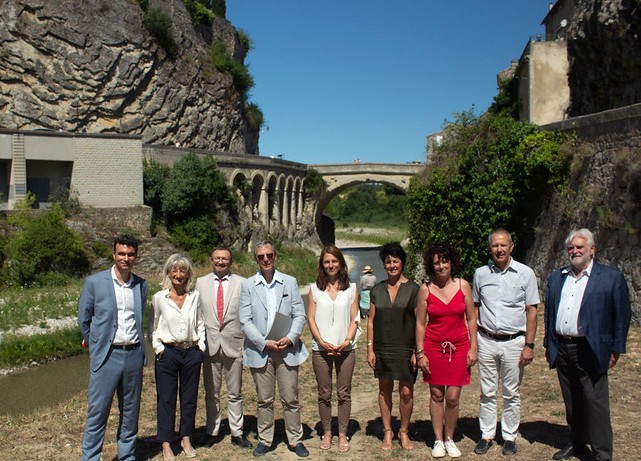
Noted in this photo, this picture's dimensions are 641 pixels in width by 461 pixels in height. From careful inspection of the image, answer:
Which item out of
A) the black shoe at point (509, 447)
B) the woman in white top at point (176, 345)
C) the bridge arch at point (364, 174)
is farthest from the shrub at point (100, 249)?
the bridge arch at point (364, 174)

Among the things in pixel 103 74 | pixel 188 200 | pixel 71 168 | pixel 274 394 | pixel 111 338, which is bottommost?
pixel 274 394

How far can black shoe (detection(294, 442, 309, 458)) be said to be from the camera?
17.8ft

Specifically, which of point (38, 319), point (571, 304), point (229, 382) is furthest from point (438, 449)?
point (38, 319)

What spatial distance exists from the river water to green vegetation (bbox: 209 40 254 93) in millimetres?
29334

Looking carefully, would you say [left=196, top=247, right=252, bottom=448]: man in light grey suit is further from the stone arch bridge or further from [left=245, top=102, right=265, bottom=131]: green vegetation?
[left=245, top=102, right=265, bottom=131]: green vegetation

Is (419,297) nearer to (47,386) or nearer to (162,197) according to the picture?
(47,386)

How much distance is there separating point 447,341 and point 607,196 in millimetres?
6928

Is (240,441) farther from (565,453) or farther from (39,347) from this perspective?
(39,347)

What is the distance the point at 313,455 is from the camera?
5492mm

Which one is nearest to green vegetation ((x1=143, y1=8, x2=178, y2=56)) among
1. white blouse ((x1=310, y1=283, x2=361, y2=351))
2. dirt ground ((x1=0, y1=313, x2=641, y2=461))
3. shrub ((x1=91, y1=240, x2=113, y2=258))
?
shrub ((x1=91, y1=240, x2=113, y2=258))

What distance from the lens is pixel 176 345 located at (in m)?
5.45

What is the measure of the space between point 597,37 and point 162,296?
18381mm

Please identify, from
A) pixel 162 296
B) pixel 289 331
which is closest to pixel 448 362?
pixel 289 331

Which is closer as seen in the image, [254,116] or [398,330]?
[398,330]
